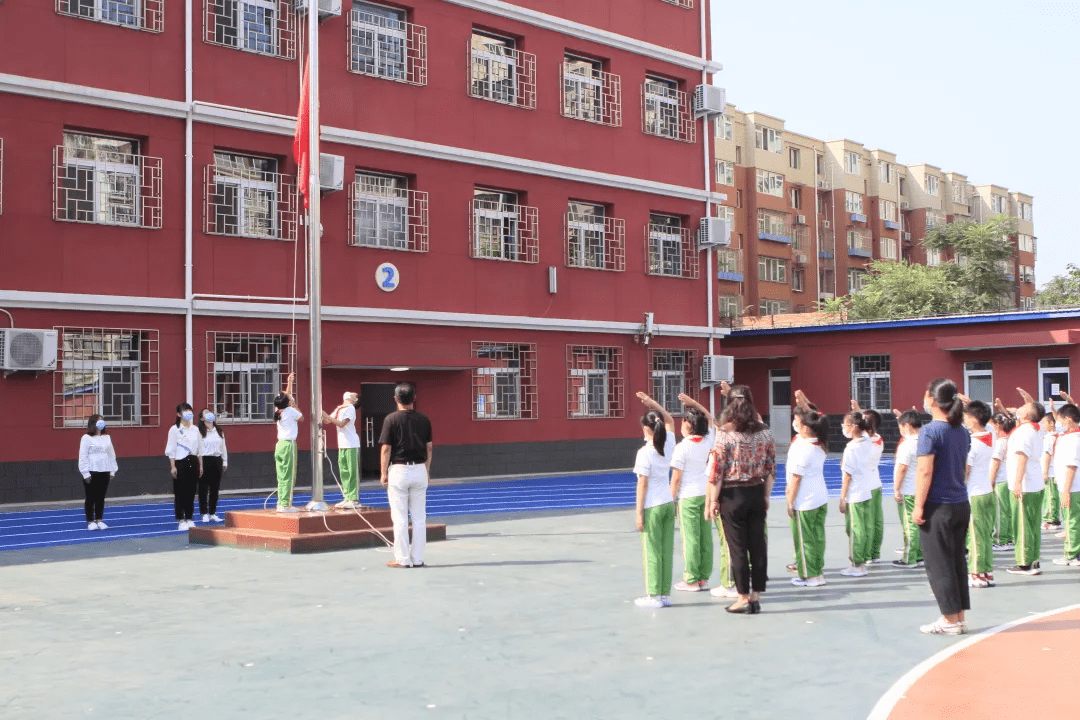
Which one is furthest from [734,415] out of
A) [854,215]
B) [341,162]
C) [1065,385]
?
[854,215]

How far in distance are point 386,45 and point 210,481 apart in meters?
10.8

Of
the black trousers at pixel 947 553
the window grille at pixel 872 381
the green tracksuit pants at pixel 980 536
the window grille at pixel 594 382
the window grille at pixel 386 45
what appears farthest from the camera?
the window grille at pixel 872 381

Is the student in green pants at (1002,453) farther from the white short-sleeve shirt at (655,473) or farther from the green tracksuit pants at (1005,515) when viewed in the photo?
the white short-sleeve shirt at (655,473)

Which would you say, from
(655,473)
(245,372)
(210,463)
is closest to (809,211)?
(245,372)

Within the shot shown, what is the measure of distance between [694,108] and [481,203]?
7.35 m

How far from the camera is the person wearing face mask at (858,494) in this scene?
1062cm

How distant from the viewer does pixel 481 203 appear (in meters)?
24.4

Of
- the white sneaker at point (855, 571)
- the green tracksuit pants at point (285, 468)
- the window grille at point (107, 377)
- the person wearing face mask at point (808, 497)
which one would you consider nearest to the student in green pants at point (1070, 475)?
the white sneaker at point (855, 571)

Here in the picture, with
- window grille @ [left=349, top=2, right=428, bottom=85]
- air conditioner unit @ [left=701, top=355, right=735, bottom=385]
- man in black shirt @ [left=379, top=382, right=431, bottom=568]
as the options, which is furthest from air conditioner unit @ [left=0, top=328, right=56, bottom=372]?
air conditioner unit @ [left=701, top=355, right=735, bottom=385]

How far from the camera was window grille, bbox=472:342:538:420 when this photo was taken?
79.2ft

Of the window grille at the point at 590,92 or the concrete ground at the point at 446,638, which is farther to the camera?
the window grille at the point at 590,92

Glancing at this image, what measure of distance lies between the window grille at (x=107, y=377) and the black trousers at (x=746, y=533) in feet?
42.6

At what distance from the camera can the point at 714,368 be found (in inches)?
1115

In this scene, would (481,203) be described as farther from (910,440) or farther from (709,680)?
(709,680)
